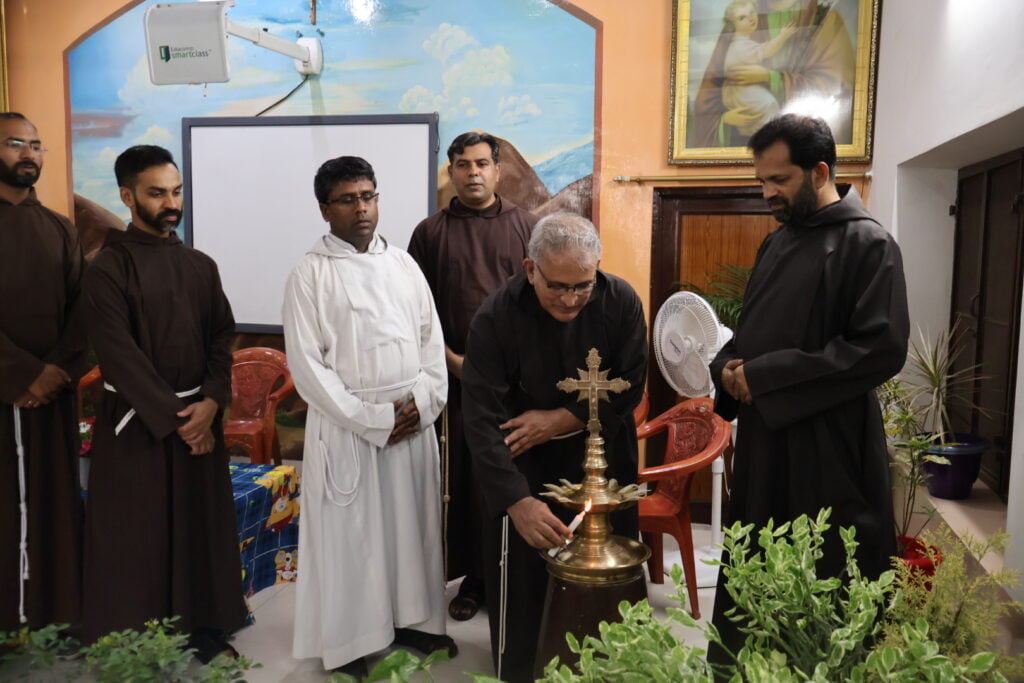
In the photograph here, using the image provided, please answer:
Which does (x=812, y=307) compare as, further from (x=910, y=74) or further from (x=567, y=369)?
(x=910, y=74)

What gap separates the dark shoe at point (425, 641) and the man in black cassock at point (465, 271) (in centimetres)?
44

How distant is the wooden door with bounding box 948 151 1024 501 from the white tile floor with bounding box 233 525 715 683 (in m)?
1.47

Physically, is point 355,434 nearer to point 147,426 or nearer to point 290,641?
point 147,426

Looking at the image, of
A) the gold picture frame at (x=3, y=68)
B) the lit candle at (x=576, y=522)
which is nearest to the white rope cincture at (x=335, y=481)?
the lit candle at (x=576, y=522)

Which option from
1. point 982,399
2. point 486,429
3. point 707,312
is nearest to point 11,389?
point 486,429

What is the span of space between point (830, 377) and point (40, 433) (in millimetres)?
2918

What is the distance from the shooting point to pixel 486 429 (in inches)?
99.9

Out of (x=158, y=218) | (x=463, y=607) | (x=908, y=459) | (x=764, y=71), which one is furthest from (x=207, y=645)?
(x=764, y=71)

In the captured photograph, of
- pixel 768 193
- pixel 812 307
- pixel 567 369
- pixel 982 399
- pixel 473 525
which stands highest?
pixel 768 193

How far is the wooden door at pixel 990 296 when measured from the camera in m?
3.47

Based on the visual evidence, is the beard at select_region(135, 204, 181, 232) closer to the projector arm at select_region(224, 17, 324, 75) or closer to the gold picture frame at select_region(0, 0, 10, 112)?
the projector arm at select_region(224, 17, 324, 75)

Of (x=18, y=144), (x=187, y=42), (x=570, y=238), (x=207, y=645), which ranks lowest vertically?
(x=207, y=645)

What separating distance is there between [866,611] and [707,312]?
2.80m

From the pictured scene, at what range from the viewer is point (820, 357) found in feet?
7.79
